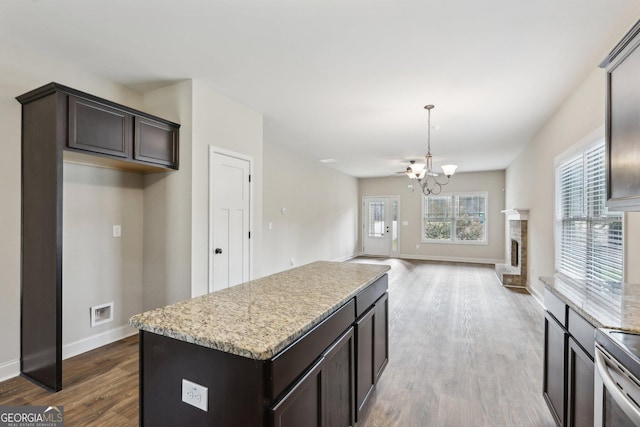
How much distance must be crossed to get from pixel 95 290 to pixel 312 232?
4630 mm

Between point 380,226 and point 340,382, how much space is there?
846cm

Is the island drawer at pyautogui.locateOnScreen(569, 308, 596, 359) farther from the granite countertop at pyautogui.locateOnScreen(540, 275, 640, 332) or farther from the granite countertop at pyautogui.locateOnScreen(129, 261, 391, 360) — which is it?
the granite countertop at pyautogui.locateOnScreen(129, 261, 391, 360)

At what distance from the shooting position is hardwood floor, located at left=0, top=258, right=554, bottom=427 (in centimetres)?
200

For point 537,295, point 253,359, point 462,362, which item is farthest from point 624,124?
point 537,295

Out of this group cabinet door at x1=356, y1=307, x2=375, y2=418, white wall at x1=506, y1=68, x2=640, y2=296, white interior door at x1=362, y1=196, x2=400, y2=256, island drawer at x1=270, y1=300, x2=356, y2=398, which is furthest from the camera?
white interior door at x1=362, y1=196, x2=400, y2=256

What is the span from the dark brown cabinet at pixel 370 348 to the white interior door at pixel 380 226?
738cm

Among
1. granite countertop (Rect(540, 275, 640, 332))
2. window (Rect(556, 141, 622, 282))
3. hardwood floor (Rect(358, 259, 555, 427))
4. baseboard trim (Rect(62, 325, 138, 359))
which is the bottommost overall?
hardwood floor (Rect(358, 259, 555, 427))

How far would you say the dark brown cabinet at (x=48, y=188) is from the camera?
2.22 metres

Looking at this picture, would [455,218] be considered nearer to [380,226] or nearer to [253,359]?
[380,226]

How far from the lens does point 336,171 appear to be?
8367mm

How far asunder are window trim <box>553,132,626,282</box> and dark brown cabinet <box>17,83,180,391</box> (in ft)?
13.6

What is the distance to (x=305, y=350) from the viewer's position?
46.8 inches

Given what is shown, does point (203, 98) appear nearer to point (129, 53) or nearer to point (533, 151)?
point (129, 53)

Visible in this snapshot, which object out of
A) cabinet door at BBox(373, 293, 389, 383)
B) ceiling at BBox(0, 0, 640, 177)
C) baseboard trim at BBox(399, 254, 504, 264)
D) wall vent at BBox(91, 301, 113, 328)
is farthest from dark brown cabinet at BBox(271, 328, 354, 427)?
baseboard trim at BBox(399, 254, 504, 264)
